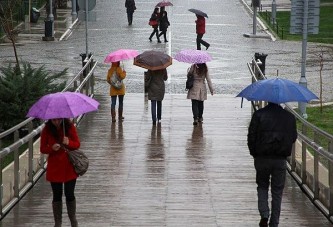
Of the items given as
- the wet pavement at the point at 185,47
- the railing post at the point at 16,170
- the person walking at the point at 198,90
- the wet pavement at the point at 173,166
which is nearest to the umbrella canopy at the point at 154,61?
the person walking at the point at 198,90

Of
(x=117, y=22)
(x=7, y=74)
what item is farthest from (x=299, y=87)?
(x=117, y=22)

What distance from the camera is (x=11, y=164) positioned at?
48.8 feet

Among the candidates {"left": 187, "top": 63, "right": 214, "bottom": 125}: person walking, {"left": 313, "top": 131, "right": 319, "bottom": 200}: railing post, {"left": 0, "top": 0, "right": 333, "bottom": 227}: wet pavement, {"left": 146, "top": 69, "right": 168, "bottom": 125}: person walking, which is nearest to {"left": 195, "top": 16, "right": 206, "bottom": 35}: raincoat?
{"left": 0, "top": 0, "right": 333, "bottom": 227}: wet pavement

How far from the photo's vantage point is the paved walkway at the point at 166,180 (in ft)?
44.8

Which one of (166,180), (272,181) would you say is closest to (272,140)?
(272,181)

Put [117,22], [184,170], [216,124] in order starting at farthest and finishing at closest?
[117,22], [216,124], [184,170]

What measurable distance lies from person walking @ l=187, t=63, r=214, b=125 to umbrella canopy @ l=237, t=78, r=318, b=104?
8742 mm

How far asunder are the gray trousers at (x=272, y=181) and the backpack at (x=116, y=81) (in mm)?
9969

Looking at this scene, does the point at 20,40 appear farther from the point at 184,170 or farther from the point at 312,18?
the point at 184,170

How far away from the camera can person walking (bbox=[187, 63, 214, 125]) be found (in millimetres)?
21797

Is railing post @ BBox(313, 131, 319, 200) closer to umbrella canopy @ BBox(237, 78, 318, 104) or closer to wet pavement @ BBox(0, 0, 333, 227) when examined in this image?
wet pavement @ BBox(0, 0, 333, 227)

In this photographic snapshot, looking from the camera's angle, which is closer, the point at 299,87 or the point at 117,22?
the point at 299,87

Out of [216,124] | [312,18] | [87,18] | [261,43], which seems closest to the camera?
[216,124]

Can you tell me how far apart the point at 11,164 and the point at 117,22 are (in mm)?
38270
